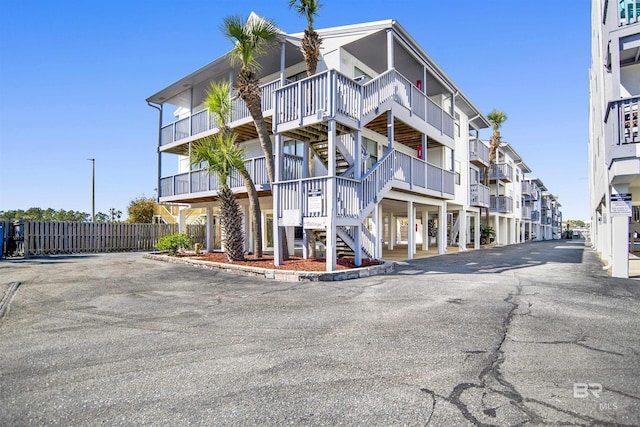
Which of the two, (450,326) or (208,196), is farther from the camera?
(208,196)

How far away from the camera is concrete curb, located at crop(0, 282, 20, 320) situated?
6.58 m

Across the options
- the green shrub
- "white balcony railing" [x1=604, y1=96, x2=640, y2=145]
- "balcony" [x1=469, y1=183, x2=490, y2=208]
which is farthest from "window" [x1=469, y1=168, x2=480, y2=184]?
the green shrub

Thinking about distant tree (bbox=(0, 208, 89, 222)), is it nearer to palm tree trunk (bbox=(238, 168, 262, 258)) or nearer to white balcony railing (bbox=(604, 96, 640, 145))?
palm tree trunk (bbox=(238, 168, 262, 258))

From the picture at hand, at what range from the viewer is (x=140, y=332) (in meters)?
5.12

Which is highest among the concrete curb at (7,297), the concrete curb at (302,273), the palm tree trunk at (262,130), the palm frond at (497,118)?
the palm frond at (497,118)

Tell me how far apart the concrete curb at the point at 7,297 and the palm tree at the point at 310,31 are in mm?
10115

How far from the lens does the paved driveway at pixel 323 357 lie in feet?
9.37

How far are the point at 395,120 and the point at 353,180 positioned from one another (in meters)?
4.58

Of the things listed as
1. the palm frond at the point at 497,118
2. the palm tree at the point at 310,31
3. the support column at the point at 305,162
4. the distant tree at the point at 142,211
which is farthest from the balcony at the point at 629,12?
the distant tree at the point at 142,211

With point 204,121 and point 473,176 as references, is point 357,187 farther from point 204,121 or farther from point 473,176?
point 473,176

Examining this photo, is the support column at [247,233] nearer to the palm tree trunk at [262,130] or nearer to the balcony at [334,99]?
the palm tree trunk at [262,130]

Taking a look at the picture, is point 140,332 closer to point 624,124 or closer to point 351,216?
point 351,216

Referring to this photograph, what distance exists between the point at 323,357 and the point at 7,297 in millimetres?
7539

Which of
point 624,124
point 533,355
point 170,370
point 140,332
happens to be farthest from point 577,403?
point 624,124
